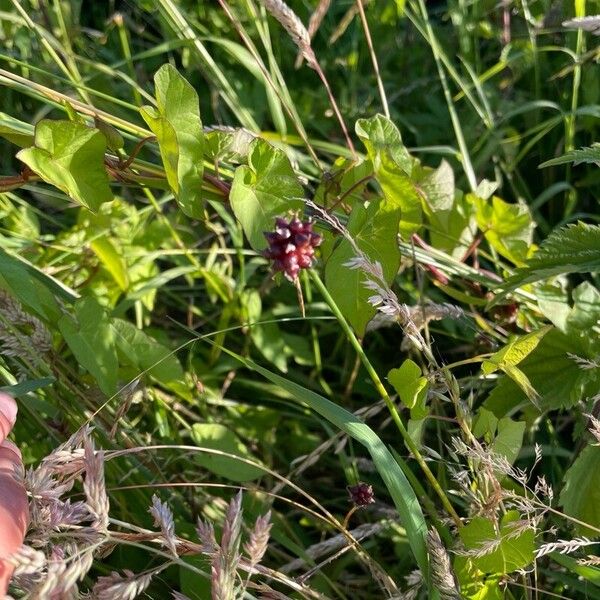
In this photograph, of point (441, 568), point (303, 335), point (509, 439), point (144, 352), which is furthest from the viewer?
point (303, 335)

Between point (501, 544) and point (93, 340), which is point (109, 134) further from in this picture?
point (501, 544)

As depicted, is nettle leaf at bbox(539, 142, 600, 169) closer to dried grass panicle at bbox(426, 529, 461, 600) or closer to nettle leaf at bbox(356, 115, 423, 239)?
nettle leaf at bbox(356, 115, 423, 239)

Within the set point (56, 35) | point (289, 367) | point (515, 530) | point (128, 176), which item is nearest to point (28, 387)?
point (128, 176)

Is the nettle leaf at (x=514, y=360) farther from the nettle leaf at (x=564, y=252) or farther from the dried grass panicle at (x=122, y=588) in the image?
the dried grass panicle at (x=122, y=588)

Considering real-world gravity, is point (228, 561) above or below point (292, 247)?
below

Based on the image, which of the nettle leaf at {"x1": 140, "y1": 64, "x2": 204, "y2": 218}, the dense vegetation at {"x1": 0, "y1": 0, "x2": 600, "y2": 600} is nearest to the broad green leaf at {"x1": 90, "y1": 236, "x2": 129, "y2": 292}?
the dense vegetation at {"x1": 0, "y1": 0, "x2": 600, "y2": 600}

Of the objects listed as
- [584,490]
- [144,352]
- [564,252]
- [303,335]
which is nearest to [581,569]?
[584,490]

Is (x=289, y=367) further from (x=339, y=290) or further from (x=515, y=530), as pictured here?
(x=515, y=530)
